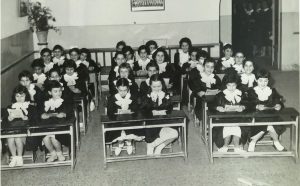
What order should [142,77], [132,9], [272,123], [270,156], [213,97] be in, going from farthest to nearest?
1. [132,9]
2. [142,77]
3. [213,97]
4. [270,156]
5. [272,123]

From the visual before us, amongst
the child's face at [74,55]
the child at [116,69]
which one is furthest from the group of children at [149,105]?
the child's face at [74,55]

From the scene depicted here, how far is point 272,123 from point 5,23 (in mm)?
4160

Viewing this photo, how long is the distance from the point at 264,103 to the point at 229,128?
0.52 m

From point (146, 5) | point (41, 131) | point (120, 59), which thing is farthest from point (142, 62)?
point (41, 131)

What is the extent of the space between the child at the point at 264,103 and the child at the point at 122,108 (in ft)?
4.06

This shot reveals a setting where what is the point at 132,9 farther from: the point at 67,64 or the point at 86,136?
the point at 86,136

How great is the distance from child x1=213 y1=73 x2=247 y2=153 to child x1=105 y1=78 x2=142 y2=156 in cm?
86

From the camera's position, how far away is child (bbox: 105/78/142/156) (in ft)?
14.9

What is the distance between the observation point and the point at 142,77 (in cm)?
611

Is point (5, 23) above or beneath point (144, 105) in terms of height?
above

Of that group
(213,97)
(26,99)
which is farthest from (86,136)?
(213,97)

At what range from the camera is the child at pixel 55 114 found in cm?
437

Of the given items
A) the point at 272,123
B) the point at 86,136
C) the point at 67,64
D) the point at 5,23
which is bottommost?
the point at 86,136

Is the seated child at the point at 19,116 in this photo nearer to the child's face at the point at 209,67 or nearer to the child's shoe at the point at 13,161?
the child's shoe at the point at 13,161
